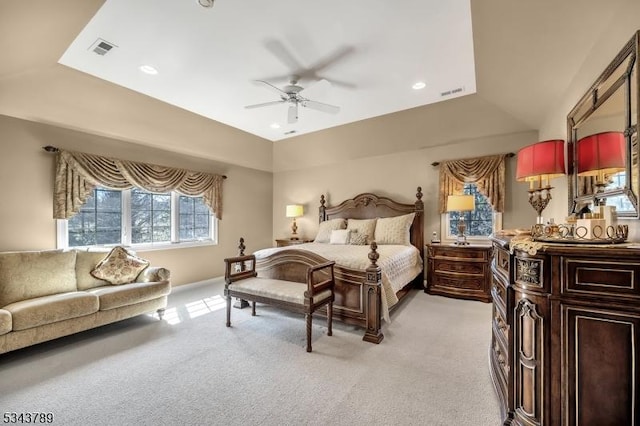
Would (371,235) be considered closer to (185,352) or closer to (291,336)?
(291,336)

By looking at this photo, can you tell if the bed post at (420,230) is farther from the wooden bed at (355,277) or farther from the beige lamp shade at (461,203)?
the beige lamp shade at (461,203)

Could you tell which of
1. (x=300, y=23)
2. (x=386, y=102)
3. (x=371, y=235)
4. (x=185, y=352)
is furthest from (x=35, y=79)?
(x=371, y=235)

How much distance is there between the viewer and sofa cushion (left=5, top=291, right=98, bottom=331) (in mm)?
2445

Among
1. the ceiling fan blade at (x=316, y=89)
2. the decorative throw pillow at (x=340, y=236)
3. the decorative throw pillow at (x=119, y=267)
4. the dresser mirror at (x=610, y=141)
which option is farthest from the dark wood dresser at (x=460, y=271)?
the decorative throw pillow at (x=119, y=267)

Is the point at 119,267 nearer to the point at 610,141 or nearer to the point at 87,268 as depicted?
the point at 87,268

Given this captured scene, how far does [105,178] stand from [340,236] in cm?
378

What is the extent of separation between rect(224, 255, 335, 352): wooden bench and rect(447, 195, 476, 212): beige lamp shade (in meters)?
2.46

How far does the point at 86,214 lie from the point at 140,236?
2.61 ft

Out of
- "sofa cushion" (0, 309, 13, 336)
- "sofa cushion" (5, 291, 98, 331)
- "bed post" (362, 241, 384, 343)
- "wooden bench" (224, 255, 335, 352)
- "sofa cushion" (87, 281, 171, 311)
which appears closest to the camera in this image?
"sofa cushion" (0, 309, 13, 336)

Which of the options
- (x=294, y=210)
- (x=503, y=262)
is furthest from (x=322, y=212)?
(x=503, y=262)

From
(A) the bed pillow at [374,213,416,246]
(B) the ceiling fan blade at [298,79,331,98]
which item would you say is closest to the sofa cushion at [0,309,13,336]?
(B) the ceiling fan blade at [298,79,331,98]

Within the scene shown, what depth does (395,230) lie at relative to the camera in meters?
4.72

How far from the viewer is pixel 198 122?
15.6ft

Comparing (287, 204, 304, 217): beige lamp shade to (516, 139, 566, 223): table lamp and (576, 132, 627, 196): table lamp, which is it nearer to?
(516, 139, 566, 223): table lamp
